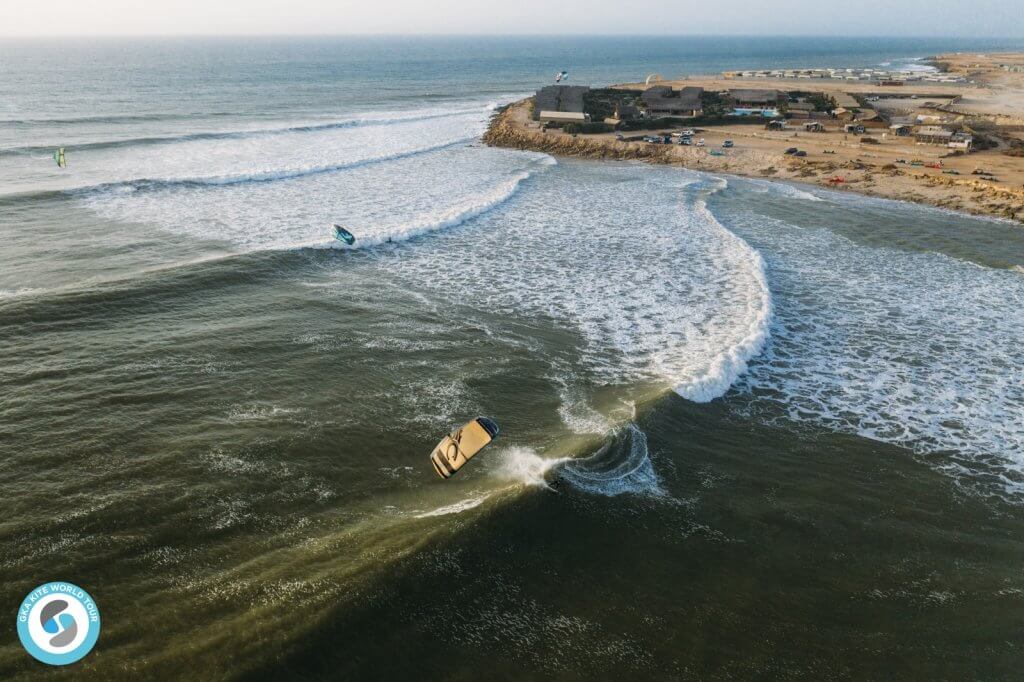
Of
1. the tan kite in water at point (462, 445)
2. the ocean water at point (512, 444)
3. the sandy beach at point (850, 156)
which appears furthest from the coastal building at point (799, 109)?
the tan kite in water at point (462, 445)

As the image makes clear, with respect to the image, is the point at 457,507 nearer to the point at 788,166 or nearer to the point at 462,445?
the point at 462,445

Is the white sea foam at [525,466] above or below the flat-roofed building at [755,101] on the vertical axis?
below

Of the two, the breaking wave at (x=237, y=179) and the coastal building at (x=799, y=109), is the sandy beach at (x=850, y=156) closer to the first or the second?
the coastal building at (x=799, y=109)

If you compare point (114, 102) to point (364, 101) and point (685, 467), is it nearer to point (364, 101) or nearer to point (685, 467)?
point (364, 101)

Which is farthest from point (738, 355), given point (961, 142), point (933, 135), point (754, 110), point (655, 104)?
point (754, 110)


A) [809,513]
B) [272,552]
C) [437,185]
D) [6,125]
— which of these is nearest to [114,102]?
[6,125]

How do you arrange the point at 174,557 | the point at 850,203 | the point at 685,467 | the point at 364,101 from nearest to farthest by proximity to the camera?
the point at 174,557, the point at 685,467, the point at 850,203, the point at 364,101
